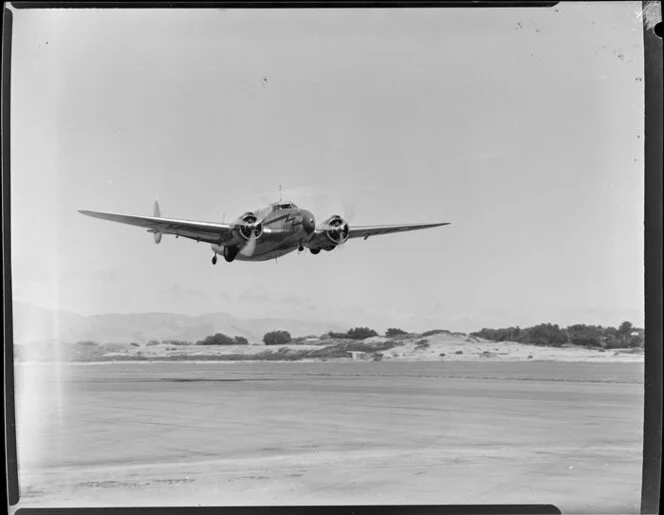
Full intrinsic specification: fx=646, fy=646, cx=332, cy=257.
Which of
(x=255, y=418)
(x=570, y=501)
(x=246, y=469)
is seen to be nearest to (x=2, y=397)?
(x=246, y=469)

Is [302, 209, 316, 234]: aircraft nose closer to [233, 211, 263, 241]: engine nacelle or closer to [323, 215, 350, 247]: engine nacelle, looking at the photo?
[323, 215, 350, 247]: engine nacelle

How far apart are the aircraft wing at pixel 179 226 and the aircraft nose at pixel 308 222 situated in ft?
3.11

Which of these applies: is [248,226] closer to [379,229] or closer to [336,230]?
[336,230]

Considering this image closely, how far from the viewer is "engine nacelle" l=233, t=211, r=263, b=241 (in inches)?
329

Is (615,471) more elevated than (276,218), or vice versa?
(276,218)

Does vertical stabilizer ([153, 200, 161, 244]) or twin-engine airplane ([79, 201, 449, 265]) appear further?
twin-engine airplane ([79, 201, 449, 265])

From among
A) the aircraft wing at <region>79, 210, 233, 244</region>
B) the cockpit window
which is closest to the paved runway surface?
the aircraft wing at <region>79, 210, 233, 244</region>

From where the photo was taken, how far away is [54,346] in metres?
4.47

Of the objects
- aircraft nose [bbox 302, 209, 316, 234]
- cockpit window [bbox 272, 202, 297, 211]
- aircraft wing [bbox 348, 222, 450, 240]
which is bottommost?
aircraft wing [bbox 348, 222, 450, 240]

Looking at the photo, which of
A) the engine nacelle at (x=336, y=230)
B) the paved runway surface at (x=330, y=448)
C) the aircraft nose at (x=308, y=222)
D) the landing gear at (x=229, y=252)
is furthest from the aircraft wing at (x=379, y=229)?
the landing gear at (x=229, y=252)

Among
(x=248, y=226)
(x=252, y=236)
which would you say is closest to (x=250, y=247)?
(x=252, y=236)

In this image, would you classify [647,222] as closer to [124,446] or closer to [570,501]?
[570,501]

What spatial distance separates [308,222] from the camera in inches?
321

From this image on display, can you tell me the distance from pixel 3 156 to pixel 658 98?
3708mm
